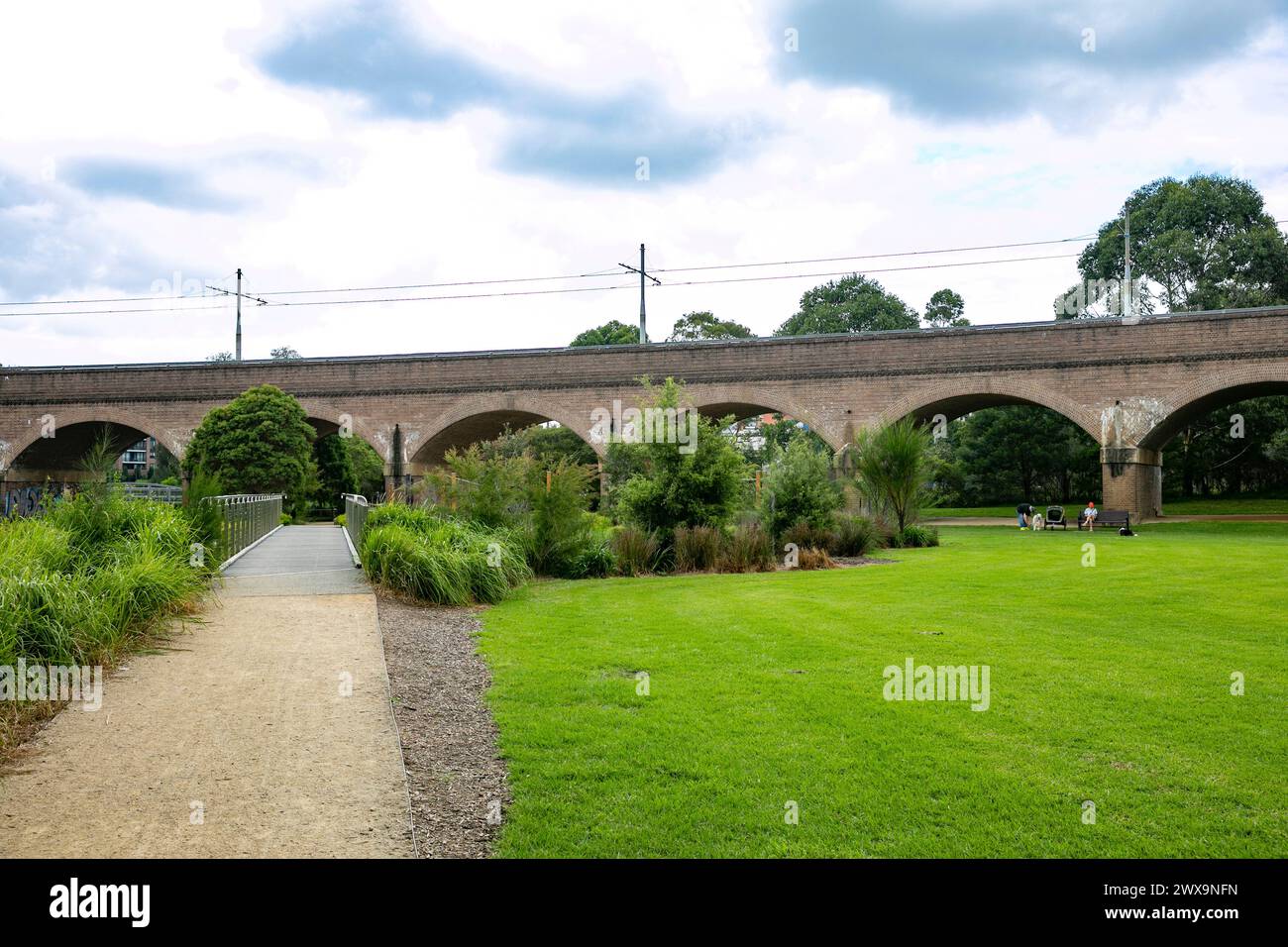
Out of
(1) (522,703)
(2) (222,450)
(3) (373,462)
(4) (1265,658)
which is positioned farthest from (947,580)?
(3) (373,462)

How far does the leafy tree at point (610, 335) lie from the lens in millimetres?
57125

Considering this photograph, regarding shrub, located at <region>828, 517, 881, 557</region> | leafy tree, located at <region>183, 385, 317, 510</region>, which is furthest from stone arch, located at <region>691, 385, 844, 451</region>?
leafy tree, located at <region>183, 385, 317, 510</region>

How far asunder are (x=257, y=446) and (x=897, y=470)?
2124 cm

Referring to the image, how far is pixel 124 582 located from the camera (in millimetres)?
8391

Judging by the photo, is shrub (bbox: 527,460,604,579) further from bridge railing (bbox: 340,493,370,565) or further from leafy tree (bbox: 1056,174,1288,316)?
leafy tree (bbox: 1056,174,1288,316)

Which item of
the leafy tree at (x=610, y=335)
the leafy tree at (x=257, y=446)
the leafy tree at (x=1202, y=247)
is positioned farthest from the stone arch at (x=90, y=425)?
the leafy tree at (x=1202, y=247)

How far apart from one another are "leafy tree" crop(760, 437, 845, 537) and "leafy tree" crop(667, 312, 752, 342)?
129 feet

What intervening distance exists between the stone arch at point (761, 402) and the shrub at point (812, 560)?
15.0m

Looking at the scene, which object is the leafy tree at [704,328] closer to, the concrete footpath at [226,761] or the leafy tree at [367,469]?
the leafy tree at [367,469]

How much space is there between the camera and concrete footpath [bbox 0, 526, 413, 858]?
4.23 metres

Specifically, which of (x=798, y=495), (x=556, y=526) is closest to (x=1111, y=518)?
(x=798, y=495)

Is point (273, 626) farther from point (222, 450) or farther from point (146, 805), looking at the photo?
point (222, 450)
